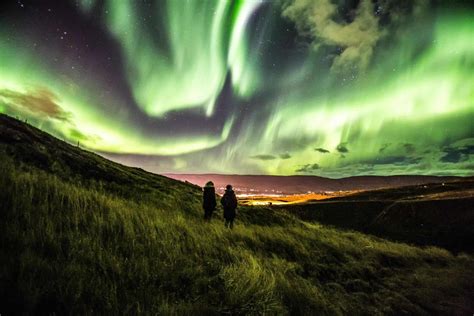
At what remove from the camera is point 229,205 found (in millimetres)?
12414

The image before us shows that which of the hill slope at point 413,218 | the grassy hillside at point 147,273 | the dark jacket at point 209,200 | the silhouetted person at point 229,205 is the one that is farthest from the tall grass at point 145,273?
the hill slope at point 413,218

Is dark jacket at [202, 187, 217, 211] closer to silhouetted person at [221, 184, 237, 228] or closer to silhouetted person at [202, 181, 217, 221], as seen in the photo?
silhouetted person at [202, 181, 217, 221]

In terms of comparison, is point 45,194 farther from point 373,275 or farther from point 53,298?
point 373,275

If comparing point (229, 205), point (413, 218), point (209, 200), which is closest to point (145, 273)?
point (229, 205)

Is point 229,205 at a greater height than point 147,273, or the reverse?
point 229,205

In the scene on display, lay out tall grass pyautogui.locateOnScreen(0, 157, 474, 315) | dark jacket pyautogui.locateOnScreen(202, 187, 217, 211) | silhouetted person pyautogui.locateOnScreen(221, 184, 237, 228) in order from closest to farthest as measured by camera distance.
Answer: tall grass pyautogui.locateOnScreen(0, 157, 474, 315)
silhouetted person pyautogui.locateOnScreen(221, 184, 237, 228)
dark jacket pyautogui.locateOnScreen(202, 187, 217, 211)

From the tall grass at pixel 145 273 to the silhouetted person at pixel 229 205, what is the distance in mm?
4479

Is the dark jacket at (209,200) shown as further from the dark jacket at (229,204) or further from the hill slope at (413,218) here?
the hill slope at (413,218)

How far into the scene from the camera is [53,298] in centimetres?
260

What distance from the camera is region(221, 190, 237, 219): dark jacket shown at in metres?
12.3

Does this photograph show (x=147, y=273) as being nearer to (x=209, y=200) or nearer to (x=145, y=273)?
(x=145, y=273)

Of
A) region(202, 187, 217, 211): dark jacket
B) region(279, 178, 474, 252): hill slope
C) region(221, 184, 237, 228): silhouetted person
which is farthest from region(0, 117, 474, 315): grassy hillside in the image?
region(279, 178, 474, 252): hill slope

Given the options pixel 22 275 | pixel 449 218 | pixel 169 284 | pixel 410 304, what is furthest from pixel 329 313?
pixel 449 218

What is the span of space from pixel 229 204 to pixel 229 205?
55 millimetres
